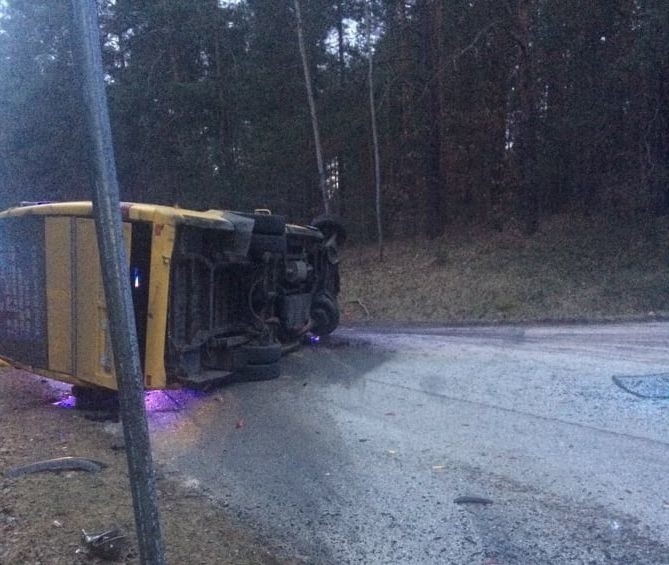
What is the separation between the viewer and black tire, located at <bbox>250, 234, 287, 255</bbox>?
8.47 m

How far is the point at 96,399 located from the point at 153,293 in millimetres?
1521

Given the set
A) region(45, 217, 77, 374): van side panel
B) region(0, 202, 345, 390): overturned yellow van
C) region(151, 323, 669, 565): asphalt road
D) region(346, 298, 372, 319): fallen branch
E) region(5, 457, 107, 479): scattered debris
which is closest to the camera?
region(151, 323, 669, 565): asphalt road

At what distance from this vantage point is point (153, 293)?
6.87 metres

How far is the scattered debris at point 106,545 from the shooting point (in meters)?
3.99

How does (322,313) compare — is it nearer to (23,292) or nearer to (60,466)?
(23,292)

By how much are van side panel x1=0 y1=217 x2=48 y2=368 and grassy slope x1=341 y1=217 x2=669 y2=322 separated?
359 inches

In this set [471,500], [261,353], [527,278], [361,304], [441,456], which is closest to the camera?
[471,500]

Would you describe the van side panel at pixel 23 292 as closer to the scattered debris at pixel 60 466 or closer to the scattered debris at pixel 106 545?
the scattered debris at pixel 60 466

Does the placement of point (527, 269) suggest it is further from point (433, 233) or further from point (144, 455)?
point (144, 455)

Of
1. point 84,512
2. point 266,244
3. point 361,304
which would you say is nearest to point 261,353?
point 266,244

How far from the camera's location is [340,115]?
26.4 meters

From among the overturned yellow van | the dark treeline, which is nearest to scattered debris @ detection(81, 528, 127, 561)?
the overturned yellow van

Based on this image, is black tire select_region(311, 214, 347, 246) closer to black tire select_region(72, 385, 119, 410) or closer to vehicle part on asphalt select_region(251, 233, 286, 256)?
vehicle part on asphalt select_region(251, 233, 286, 256)

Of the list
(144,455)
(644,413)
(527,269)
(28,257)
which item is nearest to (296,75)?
(527,269)
